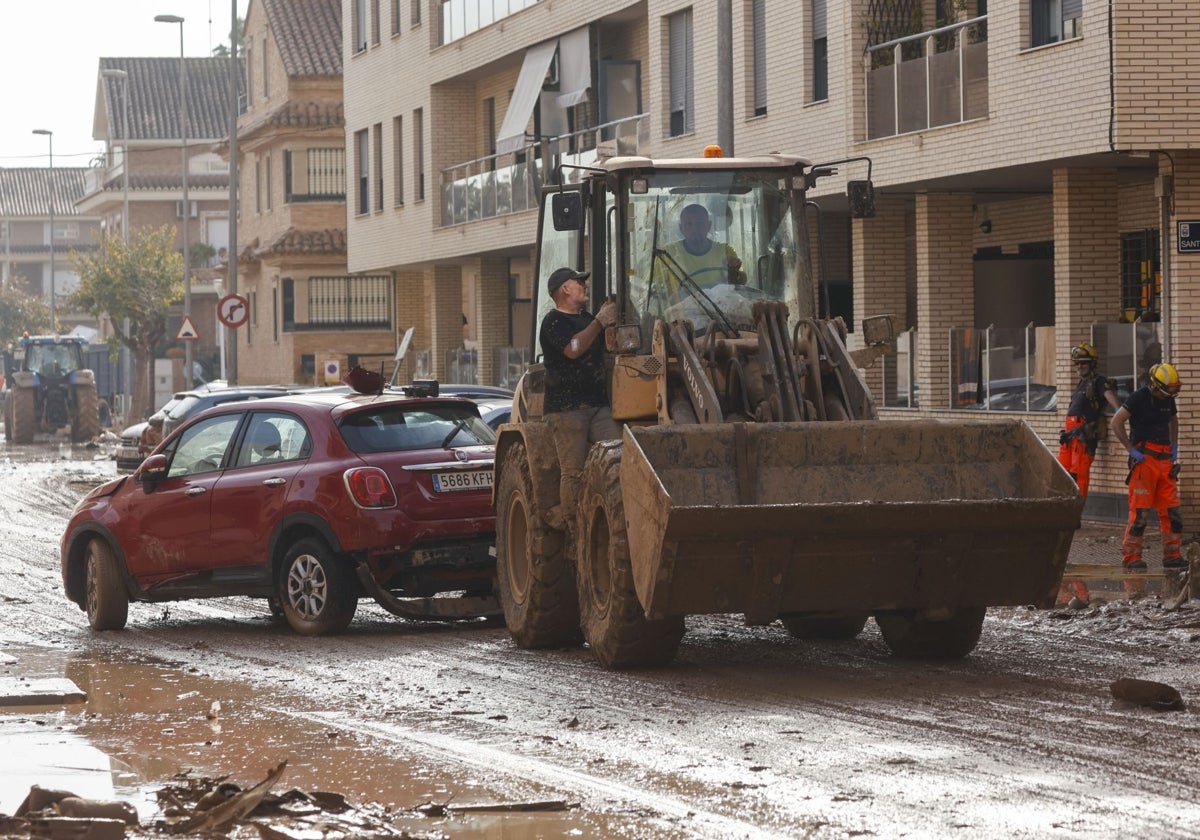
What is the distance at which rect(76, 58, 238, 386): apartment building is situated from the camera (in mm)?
87188

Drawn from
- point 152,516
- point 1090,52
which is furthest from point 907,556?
point 1090,52

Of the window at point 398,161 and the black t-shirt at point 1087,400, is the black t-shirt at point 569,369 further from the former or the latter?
the window at point 398,161

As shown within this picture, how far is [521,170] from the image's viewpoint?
37000 millimetres

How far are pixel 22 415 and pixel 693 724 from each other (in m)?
45.9

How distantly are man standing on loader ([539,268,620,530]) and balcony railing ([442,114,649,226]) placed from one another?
19.2 metres

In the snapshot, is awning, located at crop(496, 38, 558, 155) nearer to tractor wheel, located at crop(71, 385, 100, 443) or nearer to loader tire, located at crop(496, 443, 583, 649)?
tractor wheel, located at crop(71, 385, 100, 443)

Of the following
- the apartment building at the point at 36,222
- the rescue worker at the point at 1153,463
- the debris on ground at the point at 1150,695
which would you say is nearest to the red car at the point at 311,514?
the debris on ground at the point at 1150,695

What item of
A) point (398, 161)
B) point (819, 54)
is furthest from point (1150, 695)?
point (398, 161)

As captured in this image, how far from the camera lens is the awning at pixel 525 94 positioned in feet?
120

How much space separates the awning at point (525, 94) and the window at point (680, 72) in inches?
192

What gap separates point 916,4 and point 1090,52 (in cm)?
538

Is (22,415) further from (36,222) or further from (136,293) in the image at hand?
(36,222)

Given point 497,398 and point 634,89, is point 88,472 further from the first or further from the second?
point 497,398

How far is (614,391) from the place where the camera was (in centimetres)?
1205
